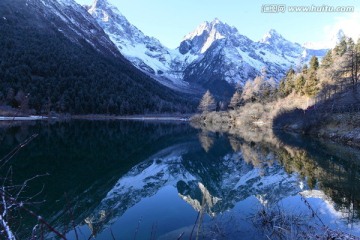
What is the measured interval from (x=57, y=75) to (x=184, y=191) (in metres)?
135

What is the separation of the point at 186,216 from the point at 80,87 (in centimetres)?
13250

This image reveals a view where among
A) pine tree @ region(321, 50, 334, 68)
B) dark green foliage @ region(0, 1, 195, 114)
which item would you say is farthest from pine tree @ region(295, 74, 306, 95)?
dark green foliage @ region(0, 1, 195, 114)

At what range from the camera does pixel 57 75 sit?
5497 inches

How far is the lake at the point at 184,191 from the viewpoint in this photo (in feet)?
41.1

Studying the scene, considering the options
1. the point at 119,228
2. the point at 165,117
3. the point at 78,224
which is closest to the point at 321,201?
the point at 119,228

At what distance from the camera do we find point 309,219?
1402 cm

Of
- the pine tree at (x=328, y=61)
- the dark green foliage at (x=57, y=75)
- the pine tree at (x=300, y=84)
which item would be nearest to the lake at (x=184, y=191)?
the pine tree at (x=328, y=61)

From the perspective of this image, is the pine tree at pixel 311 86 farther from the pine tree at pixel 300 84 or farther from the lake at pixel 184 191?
the lake at pixel 184 191

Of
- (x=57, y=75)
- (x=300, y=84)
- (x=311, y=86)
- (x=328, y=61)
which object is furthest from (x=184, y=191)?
(x=57, y=75)

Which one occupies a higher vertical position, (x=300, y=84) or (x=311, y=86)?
(x=300, y=84)

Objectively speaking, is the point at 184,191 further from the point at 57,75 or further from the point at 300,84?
the point at 57,75

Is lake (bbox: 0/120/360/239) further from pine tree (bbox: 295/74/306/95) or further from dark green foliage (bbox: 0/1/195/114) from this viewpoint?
dark green foliage (bbox: 0/1/195/114)

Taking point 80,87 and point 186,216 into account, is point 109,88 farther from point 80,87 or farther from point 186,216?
point 186,216

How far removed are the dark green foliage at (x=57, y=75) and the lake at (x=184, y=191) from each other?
8278 centimetres
